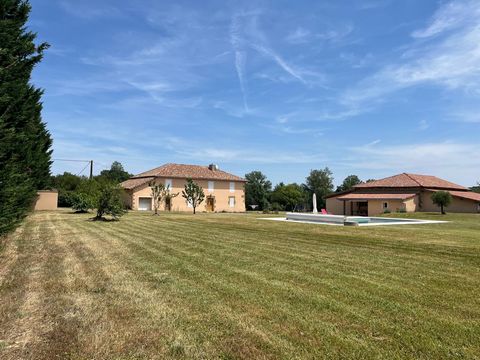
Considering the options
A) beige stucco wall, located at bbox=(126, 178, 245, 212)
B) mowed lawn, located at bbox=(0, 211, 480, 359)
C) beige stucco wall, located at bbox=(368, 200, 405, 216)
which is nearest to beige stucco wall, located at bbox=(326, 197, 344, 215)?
beige stucco wall, located at bbox=(368, 200, 405, 216)

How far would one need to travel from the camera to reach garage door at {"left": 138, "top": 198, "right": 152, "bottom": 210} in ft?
144

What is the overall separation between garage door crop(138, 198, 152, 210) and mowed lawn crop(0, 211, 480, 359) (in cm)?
3503

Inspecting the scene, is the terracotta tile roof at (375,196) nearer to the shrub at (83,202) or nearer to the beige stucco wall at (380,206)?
the beige stucco wall at (380,206)

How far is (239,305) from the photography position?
5000 mm

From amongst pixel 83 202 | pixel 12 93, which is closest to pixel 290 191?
pixel 83 202

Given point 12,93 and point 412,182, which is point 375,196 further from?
point 12,93

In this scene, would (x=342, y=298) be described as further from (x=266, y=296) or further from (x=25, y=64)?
(x=25, y=64)

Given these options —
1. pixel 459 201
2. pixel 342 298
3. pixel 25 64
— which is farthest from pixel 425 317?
pixel 459 201

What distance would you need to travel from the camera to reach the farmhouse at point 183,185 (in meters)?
43.8

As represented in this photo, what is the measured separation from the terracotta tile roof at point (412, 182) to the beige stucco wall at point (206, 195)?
1733 centimetres

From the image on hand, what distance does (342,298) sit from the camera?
209 inches

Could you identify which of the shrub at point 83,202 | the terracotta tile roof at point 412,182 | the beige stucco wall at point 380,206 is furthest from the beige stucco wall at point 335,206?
the shrub at point 83,202

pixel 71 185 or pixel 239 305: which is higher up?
pixel 71 185

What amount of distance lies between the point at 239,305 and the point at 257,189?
240 ft
